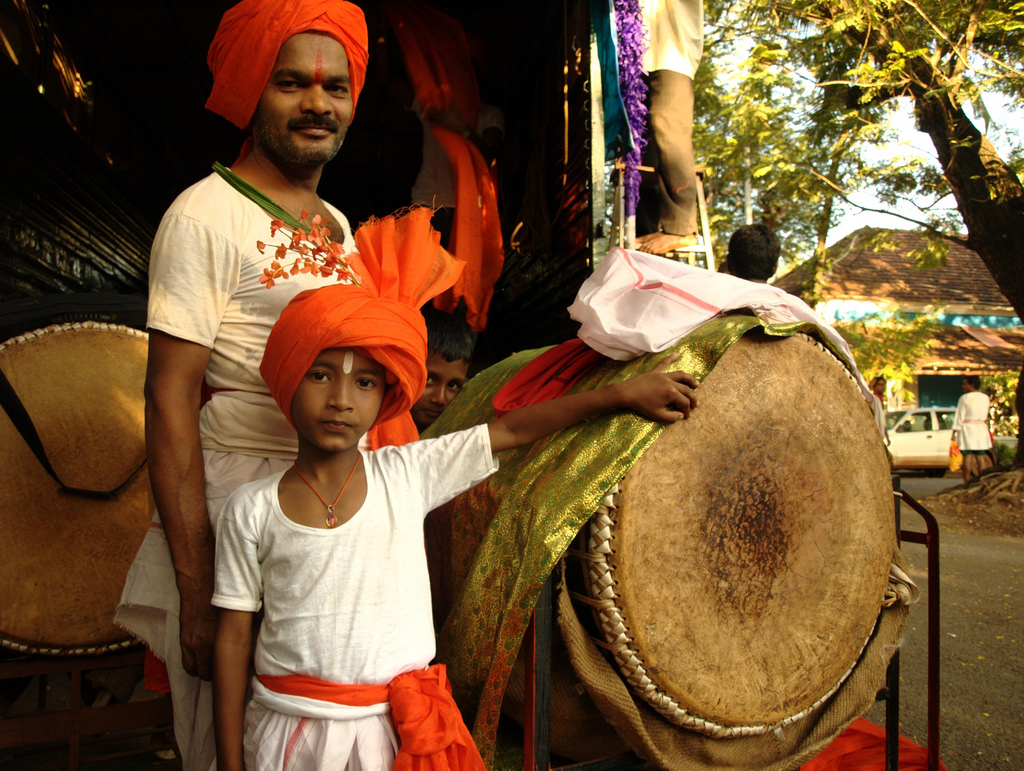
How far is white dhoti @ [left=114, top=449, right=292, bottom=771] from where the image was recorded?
156 centimetres

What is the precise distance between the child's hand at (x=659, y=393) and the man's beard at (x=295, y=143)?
0.92 meters

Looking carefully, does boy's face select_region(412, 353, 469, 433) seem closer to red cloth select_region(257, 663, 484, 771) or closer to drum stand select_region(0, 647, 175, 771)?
drum stand select_region(0, 647, 175, 771)

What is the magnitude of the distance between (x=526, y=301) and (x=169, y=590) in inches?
122

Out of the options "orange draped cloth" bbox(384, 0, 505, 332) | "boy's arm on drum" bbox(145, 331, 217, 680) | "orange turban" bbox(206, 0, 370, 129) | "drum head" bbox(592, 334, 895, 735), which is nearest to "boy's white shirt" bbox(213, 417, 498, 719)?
"boy's arm on drum" bbox(145, 331, 217, 680)

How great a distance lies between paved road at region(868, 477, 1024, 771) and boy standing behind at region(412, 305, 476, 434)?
8.23ft

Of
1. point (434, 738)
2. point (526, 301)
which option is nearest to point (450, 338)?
point (526, 301)

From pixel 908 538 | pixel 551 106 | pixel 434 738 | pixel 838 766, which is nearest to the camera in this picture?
pixel 434 738

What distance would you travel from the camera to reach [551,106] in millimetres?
3936

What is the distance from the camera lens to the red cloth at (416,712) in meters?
1.33

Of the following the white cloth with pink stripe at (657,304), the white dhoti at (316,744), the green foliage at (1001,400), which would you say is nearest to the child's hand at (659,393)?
the white cloth with pink stripe at (657,304)

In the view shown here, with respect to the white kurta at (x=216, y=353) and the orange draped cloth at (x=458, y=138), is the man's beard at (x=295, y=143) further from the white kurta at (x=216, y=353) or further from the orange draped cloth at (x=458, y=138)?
the orange draped cloth at (x=458, y=138)

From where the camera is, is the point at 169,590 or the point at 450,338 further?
the point at 450,338

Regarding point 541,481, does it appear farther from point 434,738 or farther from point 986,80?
point 986,80

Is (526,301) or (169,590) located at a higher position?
(526,301)
